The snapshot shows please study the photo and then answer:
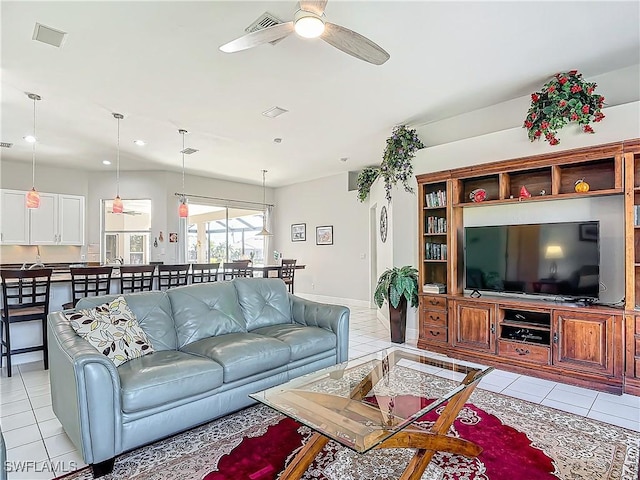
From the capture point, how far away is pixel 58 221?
7.34 m

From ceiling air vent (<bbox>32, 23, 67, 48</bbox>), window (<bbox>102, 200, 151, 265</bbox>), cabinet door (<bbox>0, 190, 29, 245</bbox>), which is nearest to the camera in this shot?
ceiling air vent (<bbox>32, 23, 67, 48</bbox>)

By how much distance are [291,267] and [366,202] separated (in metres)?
2.20

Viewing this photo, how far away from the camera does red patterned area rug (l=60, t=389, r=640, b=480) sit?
1981mm

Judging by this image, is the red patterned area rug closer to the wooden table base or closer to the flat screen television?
the wooden table base

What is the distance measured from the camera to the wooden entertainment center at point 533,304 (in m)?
3.12

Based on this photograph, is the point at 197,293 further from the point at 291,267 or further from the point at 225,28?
the point at 291,267

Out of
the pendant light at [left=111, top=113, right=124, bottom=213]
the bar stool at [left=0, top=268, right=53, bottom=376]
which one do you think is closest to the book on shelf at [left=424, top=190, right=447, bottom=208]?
the pendant light at [left=111, top=113, right=124, bottom=213]

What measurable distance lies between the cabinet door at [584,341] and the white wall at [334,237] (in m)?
4.54

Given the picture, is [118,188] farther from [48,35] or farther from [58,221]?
[48,35]

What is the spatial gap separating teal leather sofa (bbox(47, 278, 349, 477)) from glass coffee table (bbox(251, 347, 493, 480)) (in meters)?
0.62

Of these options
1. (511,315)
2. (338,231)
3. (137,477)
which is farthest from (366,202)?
(137,477)

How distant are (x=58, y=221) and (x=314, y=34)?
740cm

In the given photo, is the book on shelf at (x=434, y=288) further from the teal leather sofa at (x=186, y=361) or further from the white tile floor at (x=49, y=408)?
the teal leather sofa at (x=186, y=361)

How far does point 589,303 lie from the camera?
3.42 metres
